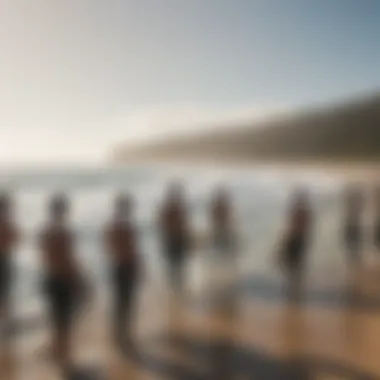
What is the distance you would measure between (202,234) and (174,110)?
0.35 m

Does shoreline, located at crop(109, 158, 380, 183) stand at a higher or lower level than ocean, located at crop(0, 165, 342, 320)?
higher

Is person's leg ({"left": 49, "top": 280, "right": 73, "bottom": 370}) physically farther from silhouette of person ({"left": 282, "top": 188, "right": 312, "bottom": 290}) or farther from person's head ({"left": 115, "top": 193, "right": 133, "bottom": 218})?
silhouette of person ({"left": 282, "top": 188, "right": 312, "bottom": 290})

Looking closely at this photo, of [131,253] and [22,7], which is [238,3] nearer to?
[22,7]

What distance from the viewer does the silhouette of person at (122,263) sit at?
A: 1532 mm

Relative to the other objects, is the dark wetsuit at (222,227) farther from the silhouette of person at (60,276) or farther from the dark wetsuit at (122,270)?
the silhouette of person at (60,276)

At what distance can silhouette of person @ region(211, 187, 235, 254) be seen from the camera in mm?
1652

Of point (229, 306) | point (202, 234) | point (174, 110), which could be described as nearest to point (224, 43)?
point (174, 110)

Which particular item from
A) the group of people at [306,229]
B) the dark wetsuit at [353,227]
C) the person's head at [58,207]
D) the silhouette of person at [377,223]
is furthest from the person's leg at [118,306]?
the silhouette of person at [377,223]

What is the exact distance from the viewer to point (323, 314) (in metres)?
1.81

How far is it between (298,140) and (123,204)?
0.58 metres

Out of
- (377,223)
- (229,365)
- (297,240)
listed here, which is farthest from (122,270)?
(377,223)

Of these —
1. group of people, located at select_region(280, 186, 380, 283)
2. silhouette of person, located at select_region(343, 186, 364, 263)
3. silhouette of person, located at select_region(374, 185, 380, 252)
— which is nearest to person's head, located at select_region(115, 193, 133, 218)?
group of people, located at select_region(280, 186, 380, 283)

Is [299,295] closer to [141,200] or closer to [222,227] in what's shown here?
[222,227]

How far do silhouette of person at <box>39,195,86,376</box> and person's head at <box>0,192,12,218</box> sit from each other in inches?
3.8
